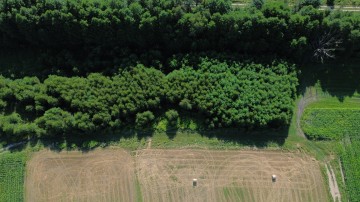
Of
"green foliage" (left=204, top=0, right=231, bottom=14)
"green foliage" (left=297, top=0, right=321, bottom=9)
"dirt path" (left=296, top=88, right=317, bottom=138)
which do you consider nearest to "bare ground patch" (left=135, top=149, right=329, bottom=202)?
"dirt path" (left=296, top=88, right=317, bottom=138)

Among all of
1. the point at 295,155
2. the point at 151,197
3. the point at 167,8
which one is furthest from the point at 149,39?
the point at 295,155

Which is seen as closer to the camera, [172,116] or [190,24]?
[190,24]

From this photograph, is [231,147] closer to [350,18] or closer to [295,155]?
[295,155]

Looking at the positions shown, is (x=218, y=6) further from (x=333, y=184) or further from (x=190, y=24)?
(x=333, y=184)

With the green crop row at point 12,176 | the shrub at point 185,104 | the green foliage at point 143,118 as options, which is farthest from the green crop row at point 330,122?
the green crop row at point 12,176

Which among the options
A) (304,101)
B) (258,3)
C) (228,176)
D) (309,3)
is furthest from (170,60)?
(309,3)

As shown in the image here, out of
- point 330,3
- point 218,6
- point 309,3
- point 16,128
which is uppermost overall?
point 330,3

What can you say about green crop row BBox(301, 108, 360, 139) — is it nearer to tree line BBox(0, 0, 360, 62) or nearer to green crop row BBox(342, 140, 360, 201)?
green crop row BBox(342, 140, 360, 201)
